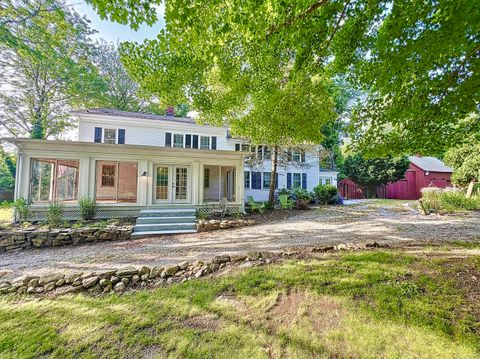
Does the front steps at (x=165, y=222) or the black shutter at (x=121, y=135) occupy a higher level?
the black shutter at (x=121, y=135)

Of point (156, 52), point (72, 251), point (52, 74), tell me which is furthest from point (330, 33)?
point (52, 74)

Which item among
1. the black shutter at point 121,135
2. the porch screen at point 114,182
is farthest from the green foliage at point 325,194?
the black shutter at point 121,135

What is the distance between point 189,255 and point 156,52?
5273 mm

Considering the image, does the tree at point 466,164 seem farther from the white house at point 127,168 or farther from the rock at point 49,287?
the rock at point 49,287

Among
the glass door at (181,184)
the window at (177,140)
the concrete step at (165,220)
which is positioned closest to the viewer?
the concrete step at (165,220)

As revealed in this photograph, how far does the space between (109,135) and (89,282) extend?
13015mm

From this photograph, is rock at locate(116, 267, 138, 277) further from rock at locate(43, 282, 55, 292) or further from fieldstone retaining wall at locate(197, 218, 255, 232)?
fieldstone retaining wall at locate(197, 218, 255, 232)

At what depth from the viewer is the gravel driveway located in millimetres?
4887

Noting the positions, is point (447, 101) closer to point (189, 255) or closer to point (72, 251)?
point (189, 255)

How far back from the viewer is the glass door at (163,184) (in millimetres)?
10242

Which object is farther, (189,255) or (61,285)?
(189,255)

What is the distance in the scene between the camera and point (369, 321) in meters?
2.45

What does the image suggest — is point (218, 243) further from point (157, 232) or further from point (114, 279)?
point (114, 279)

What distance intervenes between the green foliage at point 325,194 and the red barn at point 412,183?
873 cm
